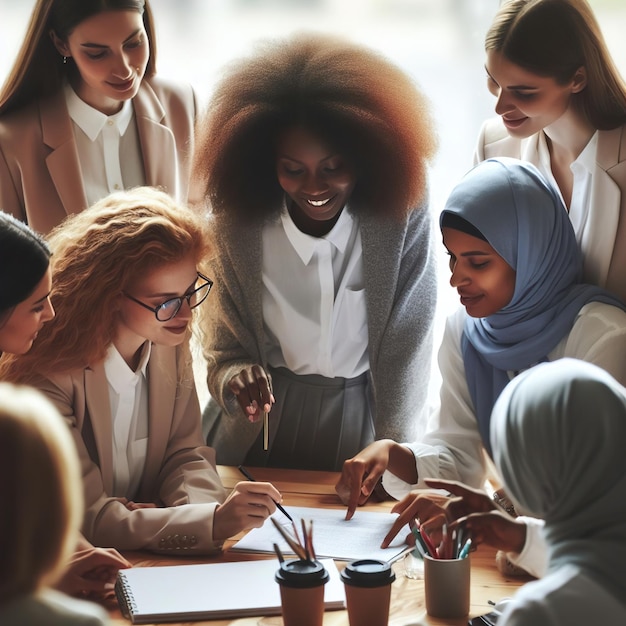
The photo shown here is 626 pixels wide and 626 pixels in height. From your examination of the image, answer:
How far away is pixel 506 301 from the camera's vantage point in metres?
2.36

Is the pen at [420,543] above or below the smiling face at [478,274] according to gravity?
below

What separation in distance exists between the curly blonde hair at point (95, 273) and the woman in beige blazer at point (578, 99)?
2.87 feet

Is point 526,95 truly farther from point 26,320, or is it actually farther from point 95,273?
point 26,320

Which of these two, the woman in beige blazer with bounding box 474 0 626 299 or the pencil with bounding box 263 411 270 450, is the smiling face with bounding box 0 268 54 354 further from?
the woman in beige blazer with bounding box 474 0 626 299

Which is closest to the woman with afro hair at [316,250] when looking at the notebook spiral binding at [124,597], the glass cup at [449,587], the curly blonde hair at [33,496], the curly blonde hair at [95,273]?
the curly blonde hair at [95,273]

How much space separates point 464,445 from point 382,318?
15.7 inches

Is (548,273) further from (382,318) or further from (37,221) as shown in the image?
(37,221)

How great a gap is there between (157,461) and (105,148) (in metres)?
0.99

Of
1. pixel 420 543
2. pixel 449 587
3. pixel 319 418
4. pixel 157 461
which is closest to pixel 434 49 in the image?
pixel 319 418

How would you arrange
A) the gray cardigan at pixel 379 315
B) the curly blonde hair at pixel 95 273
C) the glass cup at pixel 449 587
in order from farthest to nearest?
the gray cardigan at pixel 379 315 → the curly blonde hair at pixel 95 273 → the glass cup at pixel 449 587

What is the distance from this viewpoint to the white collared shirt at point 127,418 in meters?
2.35

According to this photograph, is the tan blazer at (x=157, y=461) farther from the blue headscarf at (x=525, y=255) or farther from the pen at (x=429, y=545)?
the blue headscarf at (x=525, y=255)

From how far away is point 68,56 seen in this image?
287cm

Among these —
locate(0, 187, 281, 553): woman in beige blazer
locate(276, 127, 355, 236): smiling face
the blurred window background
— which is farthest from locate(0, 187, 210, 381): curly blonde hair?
the blurred window background
